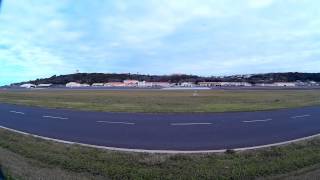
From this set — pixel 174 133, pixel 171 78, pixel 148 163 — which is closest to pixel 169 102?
pixel 174 133

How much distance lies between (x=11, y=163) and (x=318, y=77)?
173 meters

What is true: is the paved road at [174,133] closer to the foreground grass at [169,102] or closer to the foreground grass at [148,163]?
the foreground grass at [148,163]

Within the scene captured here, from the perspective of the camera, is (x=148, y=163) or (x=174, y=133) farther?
(x=174, y=133)

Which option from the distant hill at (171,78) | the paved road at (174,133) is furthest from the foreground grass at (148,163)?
the distant hill at (171,78)

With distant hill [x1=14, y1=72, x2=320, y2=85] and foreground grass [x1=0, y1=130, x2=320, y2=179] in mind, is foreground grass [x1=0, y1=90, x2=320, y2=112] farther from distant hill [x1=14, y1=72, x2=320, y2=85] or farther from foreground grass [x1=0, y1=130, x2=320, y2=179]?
distant hill [x1=14, y1=72, x2=320, y2=85]

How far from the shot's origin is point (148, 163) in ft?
23.7

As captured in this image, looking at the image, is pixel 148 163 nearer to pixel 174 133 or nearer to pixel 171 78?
pixel 174 133

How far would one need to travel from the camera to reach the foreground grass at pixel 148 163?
623cm

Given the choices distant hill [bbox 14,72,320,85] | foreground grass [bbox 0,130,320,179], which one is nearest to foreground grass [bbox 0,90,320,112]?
foreground grass [bbox 0,130,320,179]

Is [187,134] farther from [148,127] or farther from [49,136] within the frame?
[49,136]

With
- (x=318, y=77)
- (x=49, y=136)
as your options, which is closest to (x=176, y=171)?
(x=49, y=136)

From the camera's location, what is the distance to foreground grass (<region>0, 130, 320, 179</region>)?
6.23 m

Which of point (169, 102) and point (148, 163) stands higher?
point (148, 163)

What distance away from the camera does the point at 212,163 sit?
23.6 ft
